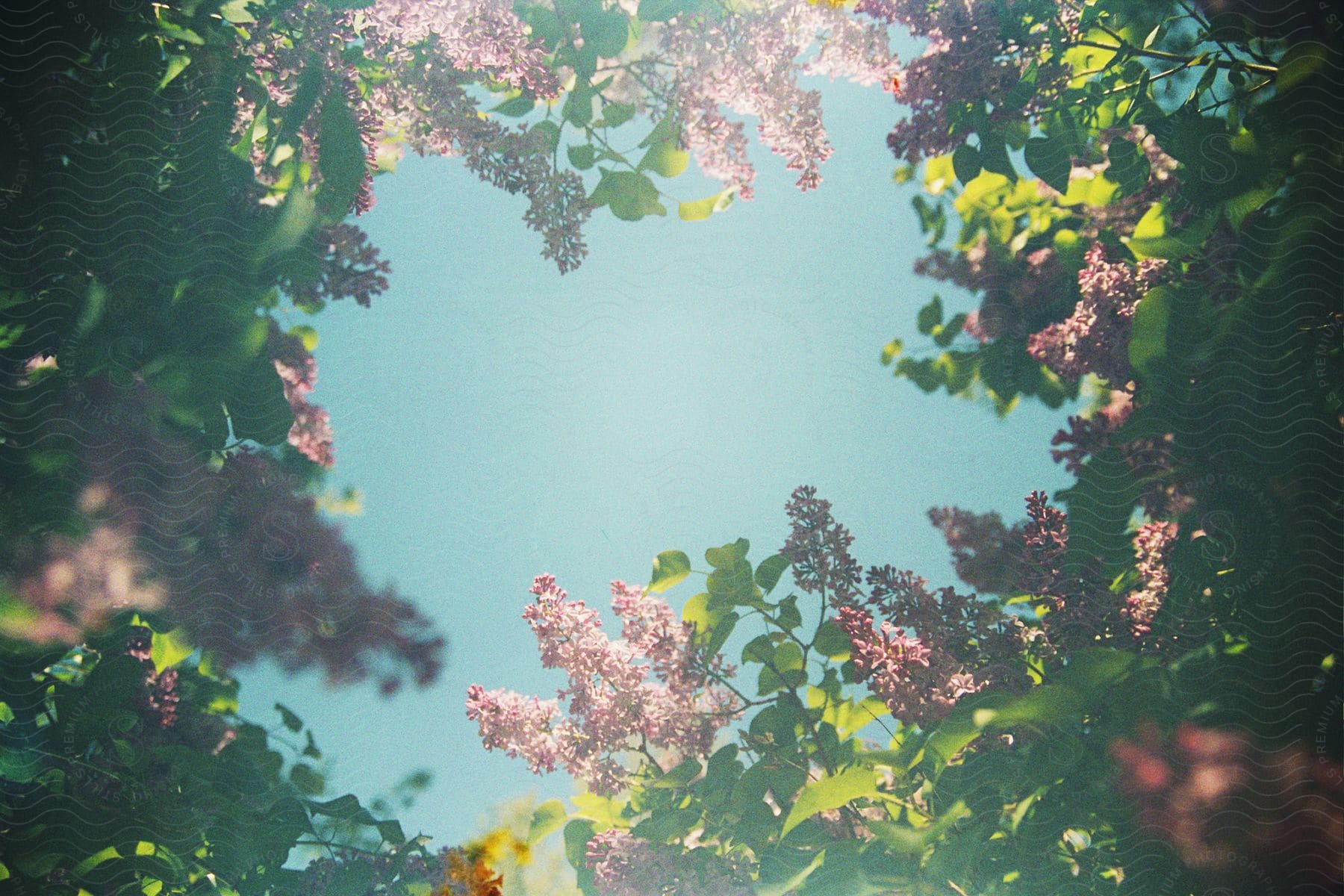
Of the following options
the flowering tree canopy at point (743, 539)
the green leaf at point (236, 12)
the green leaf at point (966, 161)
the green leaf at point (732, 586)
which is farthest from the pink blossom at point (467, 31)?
the green leaf at point (732, 586)

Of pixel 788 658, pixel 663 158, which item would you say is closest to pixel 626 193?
pixel 663 158

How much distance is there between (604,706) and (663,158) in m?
0.55

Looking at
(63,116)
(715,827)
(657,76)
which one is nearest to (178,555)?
(63,116)

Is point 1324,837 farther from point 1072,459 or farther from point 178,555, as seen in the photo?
point 178,555

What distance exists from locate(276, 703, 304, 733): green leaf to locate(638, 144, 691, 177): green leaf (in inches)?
24.8

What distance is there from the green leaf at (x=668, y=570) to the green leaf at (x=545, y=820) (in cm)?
21

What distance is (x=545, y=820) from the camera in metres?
0.71

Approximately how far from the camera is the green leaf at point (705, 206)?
0.82m

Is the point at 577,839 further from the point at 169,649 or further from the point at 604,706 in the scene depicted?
the point at 169,649

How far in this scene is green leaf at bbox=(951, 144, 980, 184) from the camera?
76 centimetres

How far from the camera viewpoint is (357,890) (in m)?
0.69

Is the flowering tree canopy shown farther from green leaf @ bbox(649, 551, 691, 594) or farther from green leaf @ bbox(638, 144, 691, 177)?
green leaf @ bbox(638, 144, 691, 177)

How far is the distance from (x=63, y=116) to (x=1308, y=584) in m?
1.17

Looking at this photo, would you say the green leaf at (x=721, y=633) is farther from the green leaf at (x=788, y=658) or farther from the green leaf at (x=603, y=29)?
the green leaf at (x=603, y=29)
